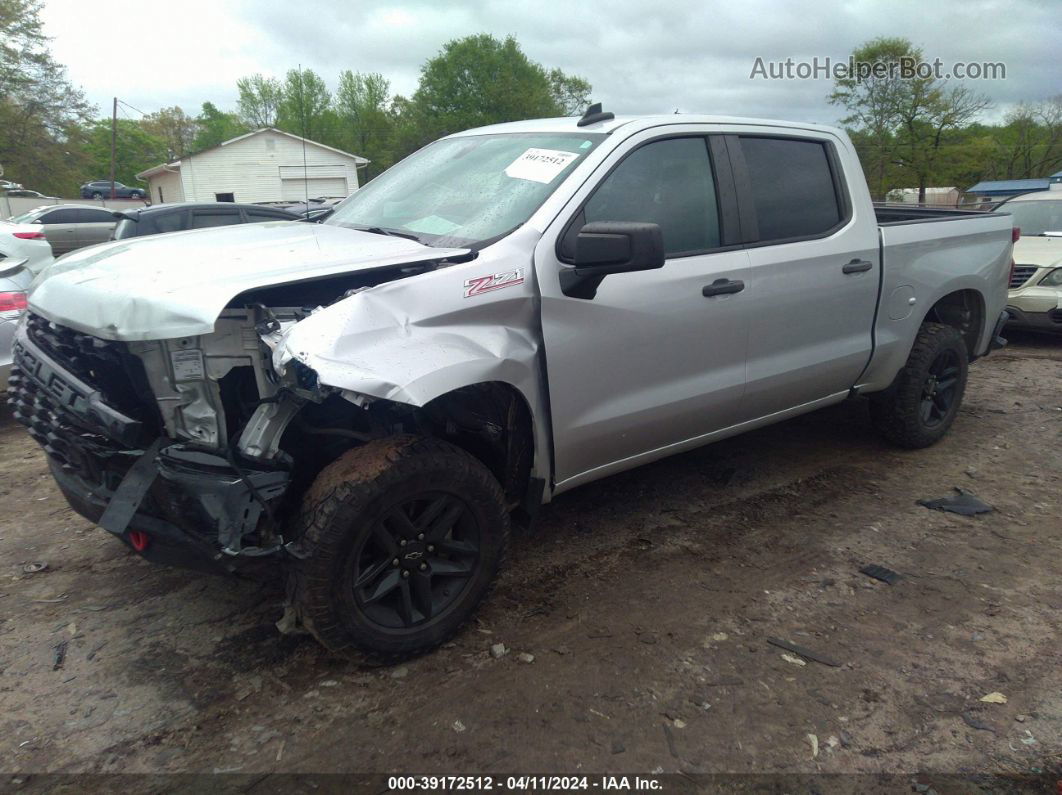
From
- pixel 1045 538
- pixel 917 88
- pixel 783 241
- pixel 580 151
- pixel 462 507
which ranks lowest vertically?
pixel 1045 538

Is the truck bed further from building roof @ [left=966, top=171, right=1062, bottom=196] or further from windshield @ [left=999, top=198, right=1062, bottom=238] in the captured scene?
building roof @ [left=966, top=171, right=1062, bottom=196]

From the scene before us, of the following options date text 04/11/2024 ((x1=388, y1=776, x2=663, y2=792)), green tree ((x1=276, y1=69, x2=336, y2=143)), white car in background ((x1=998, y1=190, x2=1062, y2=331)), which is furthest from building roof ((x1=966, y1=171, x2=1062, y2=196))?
green tree ((x1=276, y1=69, x2=336, y2=143))

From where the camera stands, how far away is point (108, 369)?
8.61ft

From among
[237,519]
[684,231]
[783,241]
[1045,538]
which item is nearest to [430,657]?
[237,519]

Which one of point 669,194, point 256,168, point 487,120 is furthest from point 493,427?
point 487,120

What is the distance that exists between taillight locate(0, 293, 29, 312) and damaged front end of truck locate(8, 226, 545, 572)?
3.14 metres

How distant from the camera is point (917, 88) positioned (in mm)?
30062

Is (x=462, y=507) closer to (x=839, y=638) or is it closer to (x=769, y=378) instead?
(x=839, y=638)

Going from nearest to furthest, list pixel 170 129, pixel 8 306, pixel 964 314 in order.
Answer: pixel 964 314 < pixel 8 306 < pixel 170 129

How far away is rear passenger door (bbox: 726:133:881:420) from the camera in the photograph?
372 centimetres

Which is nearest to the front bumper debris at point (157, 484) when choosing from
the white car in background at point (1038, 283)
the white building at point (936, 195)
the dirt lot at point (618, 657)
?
the dirt lot at point (618, 657)

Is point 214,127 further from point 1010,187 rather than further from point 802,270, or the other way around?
point 802,270

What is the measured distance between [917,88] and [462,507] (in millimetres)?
33865

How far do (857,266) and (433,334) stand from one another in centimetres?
262
